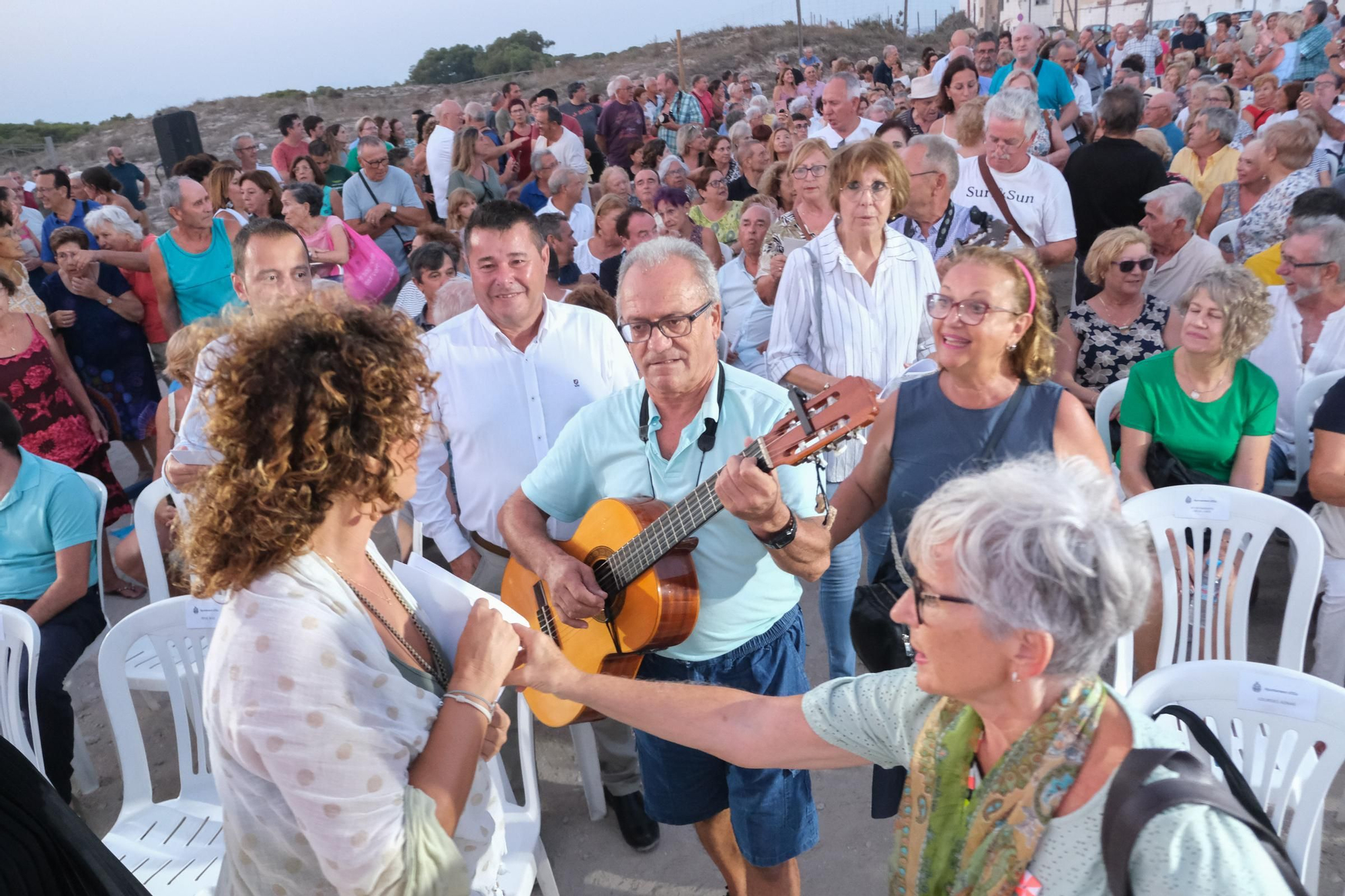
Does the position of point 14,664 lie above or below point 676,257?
below

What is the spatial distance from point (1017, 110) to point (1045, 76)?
3.55 meters

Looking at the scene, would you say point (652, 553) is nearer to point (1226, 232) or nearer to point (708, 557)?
point (708, 557)

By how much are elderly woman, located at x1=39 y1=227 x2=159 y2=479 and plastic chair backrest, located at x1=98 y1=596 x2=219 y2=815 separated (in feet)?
12.7

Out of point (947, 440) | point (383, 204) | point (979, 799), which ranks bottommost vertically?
point (979, 799)

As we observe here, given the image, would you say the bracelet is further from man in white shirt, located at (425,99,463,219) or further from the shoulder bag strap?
man in white shirt, located at (425,99,463,219)

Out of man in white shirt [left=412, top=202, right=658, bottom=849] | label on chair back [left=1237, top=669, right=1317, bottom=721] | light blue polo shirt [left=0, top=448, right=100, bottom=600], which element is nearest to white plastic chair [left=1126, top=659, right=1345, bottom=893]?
label on chair back [left=1237, top=669, right=1317, bottom=721]

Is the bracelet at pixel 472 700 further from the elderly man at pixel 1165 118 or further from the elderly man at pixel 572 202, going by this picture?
the elderly man at pixel 1165 118

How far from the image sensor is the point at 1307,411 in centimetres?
379

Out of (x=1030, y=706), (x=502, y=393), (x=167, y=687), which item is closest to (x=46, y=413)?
(x=167, y=687)

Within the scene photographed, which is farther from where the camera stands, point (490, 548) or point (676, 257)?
point (490, 548)

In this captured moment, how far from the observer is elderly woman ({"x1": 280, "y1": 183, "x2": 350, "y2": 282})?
19.4ft

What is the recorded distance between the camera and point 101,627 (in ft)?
11.9

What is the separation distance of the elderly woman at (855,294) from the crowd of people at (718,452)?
0.02m

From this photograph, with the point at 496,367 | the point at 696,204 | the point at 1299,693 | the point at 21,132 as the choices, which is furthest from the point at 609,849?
the point at 21,132
